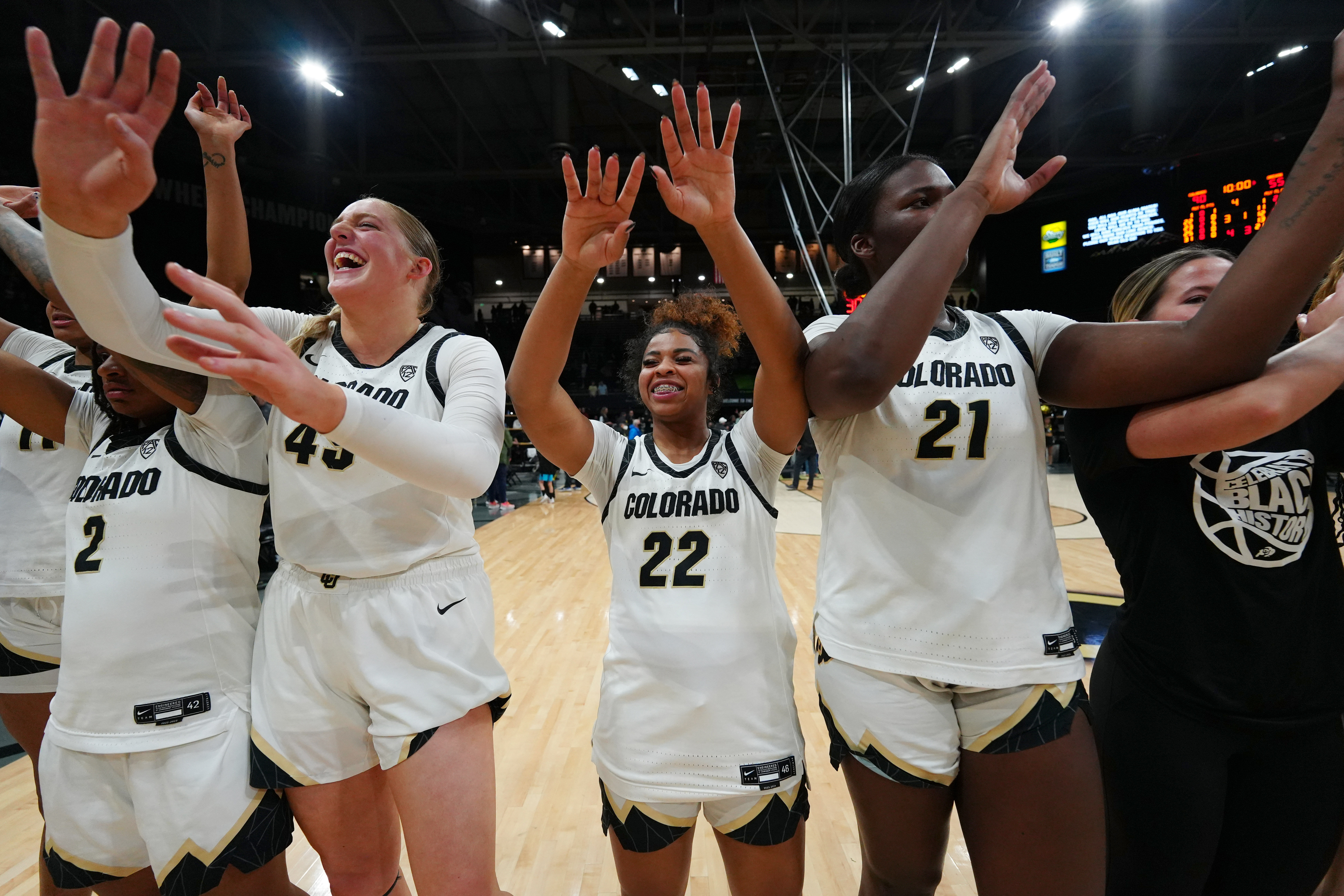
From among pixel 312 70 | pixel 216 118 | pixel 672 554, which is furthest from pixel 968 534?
pixel 312 70

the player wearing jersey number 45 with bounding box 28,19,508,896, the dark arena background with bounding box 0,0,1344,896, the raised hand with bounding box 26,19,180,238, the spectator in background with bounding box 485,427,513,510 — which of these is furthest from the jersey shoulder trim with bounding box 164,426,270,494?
the spectator in background with bounding box 485,427,513,510

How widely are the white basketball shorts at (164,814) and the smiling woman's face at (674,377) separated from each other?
1.18 m

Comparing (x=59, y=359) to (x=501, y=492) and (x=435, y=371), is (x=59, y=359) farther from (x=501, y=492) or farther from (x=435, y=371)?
(x=501, y=492)

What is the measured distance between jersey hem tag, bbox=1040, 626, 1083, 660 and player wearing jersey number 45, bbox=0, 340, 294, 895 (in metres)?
1.62

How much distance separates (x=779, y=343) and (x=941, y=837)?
1.02m

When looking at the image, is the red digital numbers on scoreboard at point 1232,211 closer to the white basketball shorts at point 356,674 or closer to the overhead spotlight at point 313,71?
the white basketball shorts at point 356,674

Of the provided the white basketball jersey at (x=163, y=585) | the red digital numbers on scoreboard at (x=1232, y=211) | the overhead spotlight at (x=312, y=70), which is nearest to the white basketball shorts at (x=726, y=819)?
the white basketball jersey at (x=163, y=585)

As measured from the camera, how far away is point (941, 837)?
1307 mm

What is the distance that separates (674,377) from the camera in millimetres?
1726

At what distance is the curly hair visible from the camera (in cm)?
190

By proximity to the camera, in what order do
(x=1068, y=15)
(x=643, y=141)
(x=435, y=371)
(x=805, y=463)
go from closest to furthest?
1. (x=435, y=371)
2. (x=1068, y=15)
3. (x=805, y=463)
4. (x=643, y=141)

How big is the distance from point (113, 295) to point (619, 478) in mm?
1039

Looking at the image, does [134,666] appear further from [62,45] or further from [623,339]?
[623,339]

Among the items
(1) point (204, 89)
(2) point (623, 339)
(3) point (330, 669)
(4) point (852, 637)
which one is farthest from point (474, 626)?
(2) point (623, 339)
